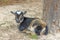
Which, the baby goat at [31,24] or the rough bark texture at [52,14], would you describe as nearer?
the baby goat at [31,24]

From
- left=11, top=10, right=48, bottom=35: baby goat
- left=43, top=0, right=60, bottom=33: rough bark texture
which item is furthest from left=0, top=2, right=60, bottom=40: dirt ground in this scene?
left=43, top=0, right=60, bottom=33: rough bark texture

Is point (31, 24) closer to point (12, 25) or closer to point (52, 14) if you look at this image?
point (52, 14)

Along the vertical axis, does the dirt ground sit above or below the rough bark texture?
below

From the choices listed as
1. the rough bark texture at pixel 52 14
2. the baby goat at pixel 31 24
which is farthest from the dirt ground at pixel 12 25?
the rough bark texture at pixel 52 14

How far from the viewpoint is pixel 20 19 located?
402 centimetres

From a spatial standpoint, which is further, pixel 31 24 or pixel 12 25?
pixel 12 25

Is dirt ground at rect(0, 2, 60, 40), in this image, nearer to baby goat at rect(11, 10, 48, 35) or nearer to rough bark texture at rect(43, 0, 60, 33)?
baby goat at rect(11, 10, 48, 35)

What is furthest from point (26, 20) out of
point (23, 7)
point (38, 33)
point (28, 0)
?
point (28, 0)

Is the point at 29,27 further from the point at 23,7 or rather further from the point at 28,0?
the point at 28,0

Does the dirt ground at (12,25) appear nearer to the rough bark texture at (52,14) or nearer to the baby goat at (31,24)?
the baby goat at (31,24)

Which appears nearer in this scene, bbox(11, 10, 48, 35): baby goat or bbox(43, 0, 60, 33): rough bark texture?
bbox(11, 10, 48, 35): baby goat

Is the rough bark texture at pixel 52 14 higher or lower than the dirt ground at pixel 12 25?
higher

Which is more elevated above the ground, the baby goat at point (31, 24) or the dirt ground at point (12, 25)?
the baby goat at point (31, 24)

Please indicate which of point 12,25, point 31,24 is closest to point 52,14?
point 31,24
